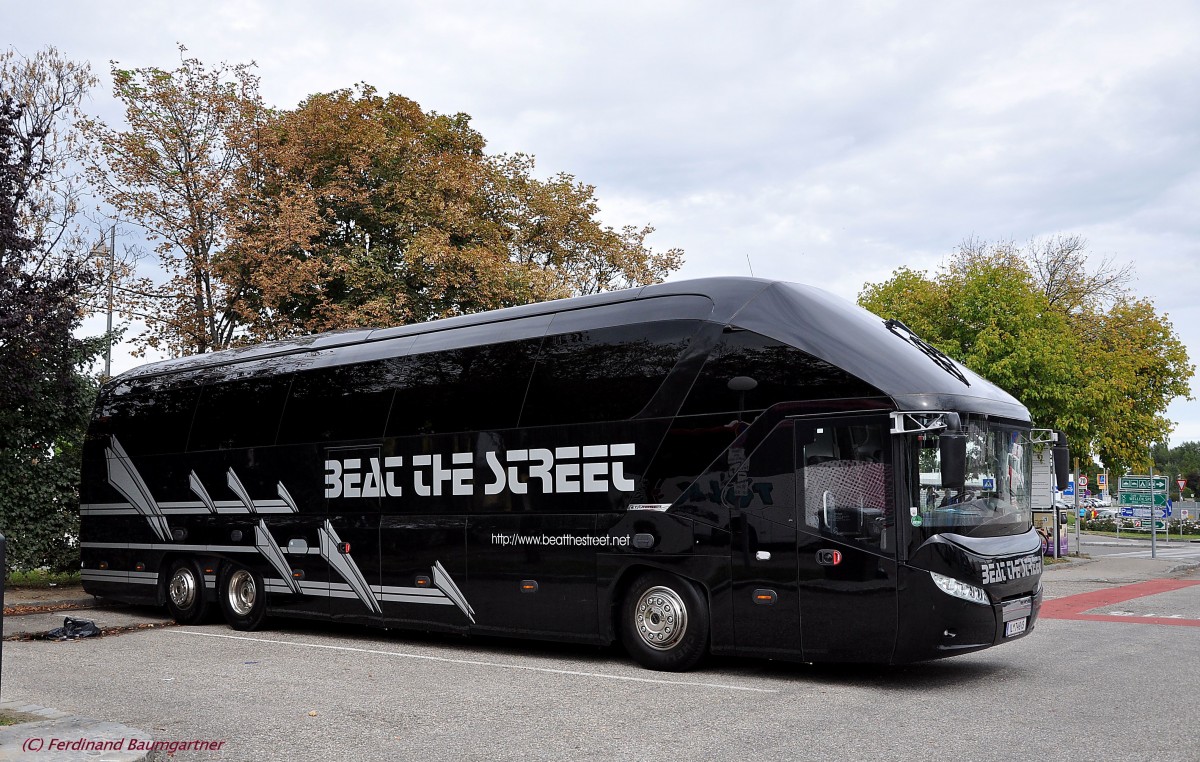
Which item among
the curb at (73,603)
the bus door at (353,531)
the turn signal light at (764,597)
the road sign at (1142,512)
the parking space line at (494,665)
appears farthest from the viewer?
the road sign at (1142,512)

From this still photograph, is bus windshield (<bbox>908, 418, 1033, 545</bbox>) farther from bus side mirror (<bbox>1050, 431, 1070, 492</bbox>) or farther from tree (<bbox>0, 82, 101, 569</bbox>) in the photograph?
tree (<bbox>0, 82, 101, 569</bbox>)

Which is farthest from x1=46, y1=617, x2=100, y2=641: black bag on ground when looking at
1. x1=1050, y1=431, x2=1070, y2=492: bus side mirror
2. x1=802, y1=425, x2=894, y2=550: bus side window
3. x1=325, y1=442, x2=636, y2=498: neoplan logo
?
x1=1050, y1=431, x2=1070, y2=492: bus side mirror

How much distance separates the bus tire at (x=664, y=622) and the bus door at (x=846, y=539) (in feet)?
3.54

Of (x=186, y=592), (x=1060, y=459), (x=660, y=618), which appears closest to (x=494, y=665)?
(x=660, y=618)

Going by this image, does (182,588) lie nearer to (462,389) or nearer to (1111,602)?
(462,389)

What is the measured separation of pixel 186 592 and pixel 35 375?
558 cm

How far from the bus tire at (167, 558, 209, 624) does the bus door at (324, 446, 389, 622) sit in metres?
2.75

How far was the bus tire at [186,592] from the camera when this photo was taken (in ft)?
48.5

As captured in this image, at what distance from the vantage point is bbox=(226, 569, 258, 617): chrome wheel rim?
1428 centimetres

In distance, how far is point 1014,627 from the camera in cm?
927

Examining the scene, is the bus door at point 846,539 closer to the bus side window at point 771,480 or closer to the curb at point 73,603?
the bus side window at point 771,480

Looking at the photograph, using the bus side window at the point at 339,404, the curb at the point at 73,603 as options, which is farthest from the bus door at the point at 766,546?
the curb at the point at 73,603

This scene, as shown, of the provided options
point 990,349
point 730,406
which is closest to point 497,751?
point 730,406

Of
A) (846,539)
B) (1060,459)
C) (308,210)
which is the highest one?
(308,210)
